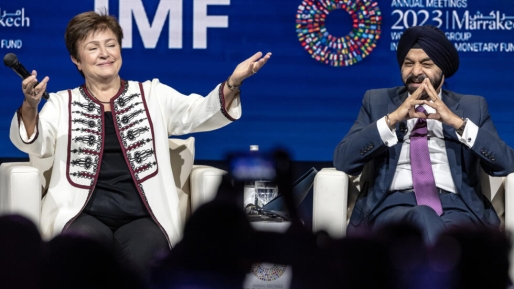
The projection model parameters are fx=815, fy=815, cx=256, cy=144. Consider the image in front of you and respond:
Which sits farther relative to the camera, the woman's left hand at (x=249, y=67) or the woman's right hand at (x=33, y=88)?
the woman's left hand at (x=249, y=67)

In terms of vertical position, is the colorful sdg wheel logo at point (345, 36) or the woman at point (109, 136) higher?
the colorful sdg wheel logo at point (345, 36)

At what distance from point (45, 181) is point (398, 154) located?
4.85ft

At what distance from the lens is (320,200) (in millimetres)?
3322

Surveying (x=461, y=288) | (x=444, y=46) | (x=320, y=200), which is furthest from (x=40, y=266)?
(x=444, y=46)

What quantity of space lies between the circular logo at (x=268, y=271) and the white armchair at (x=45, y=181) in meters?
1.27

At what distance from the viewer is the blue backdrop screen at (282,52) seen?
4438 mm

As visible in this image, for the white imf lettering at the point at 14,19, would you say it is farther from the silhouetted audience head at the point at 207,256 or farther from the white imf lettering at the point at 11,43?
the silhouetted audience head at the point at 207,256

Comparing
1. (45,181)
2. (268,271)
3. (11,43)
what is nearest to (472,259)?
(268,271)

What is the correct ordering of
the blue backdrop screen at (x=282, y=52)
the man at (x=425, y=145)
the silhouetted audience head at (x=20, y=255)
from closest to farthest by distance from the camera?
1. the silhouetted audience head at (x=20, y=255)
2. the man at (x=425, y=145)
3. the blue backdrop screen at (x=282, y=52)

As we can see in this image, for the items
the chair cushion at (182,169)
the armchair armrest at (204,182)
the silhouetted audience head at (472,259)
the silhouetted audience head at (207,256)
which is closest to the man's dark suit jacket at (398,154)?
the armchair armrest at (204,182)

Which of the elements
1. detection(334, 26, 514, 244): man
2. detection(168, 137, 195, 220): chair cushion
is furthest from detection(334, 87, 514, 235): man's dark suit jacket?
detection(168, 137, 195, 220): chair cushion

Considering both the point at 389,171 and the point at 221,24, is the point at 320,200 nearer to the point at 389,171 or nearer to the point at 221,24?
the point at 389,171

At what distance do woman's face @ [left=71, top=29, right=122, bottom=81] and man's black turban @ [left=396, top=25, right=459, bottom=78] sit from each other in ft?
3.91

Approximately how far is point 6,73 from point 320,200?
7.05 ft
